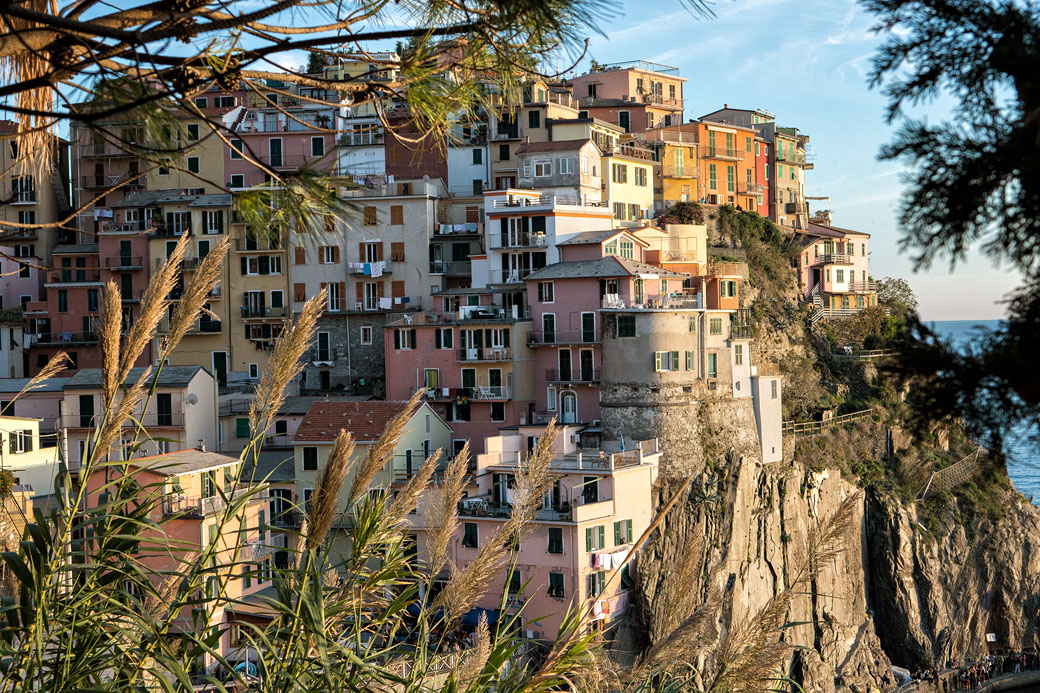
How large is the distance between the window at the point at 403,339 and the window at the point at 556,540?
11770 millimetres

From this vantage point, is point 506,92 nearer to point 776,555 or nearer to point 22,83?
point 22,83

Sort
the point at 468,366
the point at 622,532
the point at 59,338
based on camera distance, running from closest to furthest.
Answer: the point at 622,532
the point at 468,366
the point at 59,338

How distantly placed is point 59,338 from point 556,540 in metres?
26.0

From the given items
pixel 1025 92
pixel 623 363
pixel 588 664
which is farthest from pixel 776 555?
pixel 1025 92

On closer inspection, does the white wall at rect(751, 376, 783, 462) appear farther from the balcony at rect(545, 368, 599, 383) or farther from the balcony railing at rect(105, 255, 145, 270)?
the balcony railing at rect(105, 255, 145, 270)

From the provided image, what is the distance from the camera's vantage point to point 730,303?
146 feet

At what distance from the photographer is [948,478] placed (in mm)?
51469

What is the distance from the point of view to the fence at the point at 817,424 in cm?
4591

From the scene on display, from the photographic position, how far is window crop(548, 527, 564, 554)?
108 feet

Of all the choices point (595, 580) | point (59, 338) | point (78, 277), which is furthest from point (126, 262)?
point (595, 580)

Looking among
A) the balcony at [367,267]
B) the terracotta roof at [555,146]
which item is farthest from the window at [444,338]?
the terracotta roof at [555,146]

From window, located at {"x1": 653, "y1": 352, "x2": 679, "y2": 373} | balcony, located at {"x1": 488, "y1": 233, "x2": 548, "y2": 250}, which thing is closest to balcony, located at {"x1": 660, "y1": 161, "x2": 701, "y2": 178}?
balcony, located at {"x1": 488, "y1": 233, "x2": 548, "y2": 250}

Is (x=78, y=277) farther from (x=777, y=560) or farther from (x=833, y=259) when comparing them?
(x=833, y=259)

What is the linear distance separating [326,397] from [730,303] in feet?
50.2
